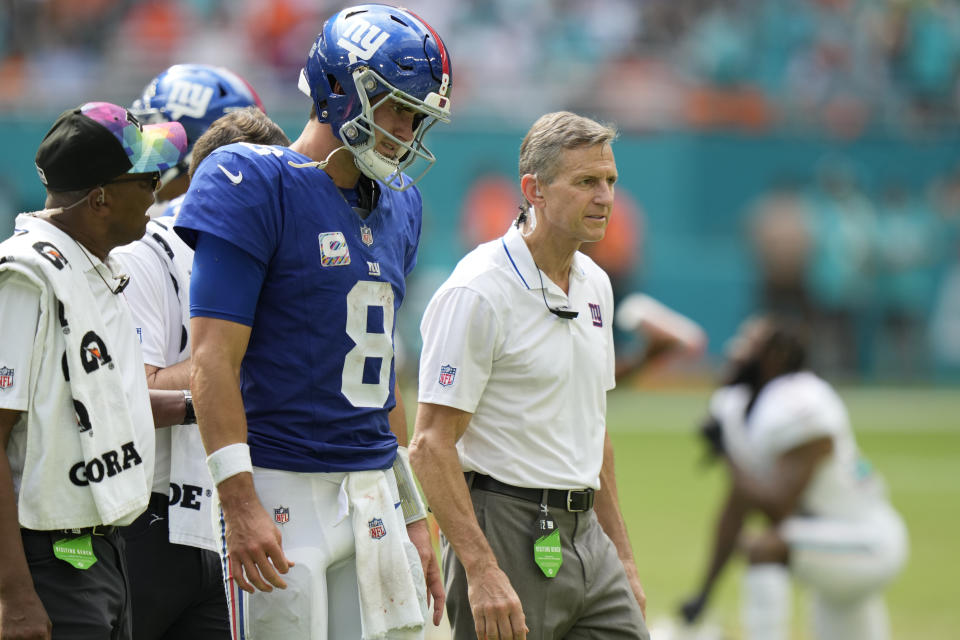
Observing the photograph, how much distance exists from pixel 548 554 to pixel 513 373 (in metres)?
0.57

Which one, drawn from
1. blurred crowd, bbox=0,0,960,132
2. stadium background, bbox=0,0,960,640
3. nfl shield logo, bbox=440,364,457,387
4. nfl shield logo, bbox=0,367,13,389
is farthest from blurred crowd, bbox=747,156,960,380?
nfl shield logo, bbox=0,367,13,389

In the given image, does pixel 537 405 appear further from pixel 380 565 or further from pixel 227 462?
pixel 227 462

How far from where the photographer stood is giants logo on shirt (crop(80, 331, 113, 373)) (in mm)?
3330

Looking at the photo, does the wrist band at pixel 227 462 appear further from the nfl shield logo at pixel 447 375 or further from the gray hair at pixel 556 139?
the gray hair at pixel 556 139

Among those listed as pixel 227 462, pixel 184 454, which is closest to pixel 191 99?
pixel 184 454

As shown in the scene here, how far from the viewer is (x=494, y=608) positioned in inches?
153

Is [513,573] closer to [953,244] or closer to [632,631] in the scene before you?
[632,631]

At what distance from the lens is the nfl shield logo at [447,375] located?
161 inches

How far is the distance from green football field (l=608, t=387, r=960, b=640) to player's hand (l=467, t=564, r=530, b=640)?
5247 mm

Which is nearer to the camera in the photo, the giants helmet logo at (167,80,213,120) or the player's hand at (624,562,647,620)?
the player's hand at (624,562,647,620)

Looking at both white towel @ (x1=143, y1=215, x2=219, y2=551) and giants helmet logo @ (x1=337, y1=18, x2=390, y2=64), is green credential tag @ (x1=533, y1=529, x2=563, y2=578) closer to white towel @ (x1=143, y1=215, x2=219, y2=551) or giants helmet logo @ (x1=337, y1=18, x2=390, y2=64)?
white towel @ (x1=143, y1=215, x2=219, y2=551)

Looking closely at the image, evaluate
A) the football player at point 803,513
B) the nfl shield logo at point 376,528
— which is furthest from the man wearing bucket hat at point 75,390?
the football player at point 803,513

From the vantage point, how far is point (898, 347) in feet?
74.2

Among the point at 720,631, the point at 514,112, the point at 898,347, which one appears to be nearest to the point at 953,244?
the point at 898,347
